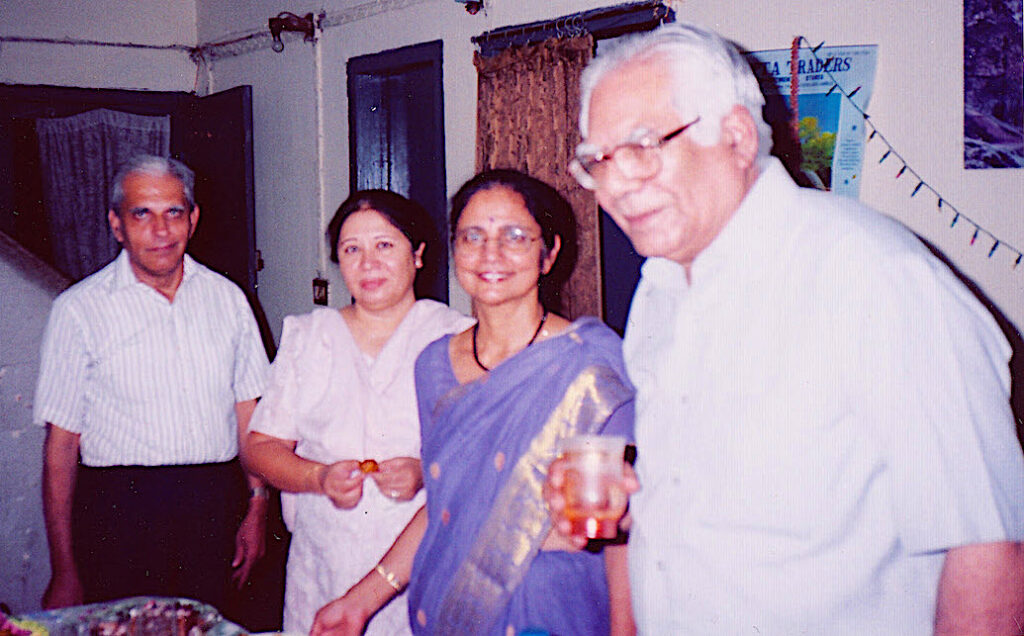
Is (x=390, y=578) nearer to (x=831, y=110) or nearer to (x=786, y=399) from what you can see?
(x=786, y=399)

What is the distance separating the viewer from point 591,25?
3.70 meters

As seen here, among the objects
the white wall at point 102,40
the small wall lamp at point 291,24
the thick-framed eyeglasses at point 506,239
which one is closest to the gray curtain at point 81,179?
the white wall at point 102,40

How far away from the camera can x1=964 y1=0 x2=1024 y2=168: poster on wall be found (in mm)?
2609

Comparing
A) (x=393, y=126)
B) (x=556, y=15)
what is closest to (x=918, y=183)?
(x=556, y=15)

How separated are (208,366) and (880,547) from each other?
2.22 metres

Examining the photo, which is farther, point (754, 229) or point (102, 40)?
point (102, 40)

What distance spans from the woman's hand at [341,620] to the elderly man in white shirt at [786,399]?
0.68 meters

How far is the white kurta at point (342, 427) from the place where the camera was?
7.13 feet

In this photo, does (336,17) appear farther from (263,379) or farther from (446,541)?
(446,541)

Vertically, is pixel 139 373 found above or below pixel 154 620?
above

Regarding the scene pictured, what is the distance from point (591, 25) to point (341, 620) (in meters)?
2.81

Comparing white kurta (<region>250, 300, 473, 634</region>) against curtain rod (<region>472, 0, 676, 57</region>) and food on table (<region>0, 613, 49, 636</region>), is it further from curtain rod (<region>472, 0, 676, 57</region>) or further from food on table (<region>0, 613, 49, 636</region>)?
curtain rod (<region>472, 0, 676, 57</region>)

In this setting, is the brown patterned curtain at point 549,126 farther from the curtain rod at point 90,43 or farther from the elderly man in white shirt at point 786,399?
the curtain rod at point 90,43

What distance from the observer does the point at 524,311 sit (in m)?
1.95
